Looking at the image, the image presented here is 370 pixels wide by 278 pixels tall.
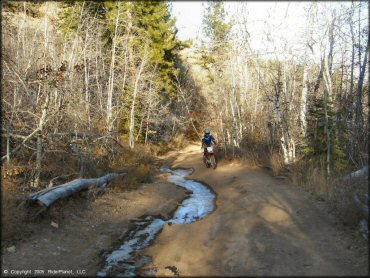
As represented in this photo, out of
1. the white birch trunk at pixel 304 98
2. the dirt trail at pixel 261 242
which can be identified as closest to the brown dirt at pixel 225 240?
the dirt trail at pixel 261 242

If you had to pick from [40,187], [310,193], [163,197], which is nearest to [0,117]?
[40,187]

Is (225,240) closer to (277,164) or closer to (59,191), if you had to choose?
(59,191)

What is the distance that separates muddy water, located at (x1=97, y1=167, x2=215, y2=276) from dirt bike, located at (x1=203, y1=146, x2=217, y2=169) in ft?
6.76

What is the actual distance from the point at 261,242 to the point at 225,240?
0.81 metres

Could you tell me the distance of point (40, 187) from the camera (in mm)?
10914

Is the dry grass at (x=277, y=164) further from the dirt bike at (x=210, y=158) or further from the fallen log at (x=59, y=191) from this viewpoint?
the fallen log at (x=59, y=191)

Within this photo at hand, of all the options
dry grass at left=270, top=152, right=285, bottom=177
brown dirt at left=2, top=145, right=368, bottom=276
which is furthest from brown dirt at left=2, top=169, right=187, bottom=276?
dry grass at left=270, top=152, right=285, bottom=177

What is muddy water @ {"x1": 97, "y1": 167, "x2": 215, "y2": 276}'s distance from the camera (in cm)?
722

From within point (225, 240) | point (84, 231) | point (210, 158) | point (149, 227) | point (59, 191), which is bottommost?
point (149, 227)

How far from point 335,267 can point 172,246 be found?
3.59m

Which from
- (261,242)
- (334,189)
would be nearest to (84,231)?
(261,242)

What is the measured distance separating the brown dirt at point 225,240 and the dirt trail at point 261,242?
1 cm

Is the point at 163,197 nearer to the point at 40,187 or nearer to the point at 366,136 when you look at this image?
the point at 40,187

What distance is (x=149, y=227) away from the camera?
9727mm
